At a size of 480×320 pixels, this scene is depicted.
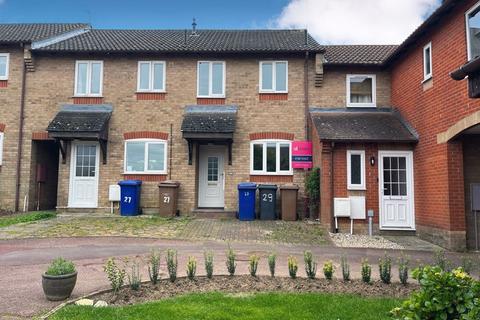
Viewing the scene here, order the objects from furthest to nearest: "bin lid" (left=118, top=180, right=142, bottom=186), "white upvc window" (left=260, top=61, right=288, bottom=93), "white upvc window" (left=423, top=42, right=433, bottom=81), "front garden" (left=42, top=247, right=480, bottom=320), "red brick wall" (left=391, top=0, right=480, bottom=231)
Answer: "white upvc window" (left=260, top=61, right=288, bottom=93) < "bin lid" (left=118, top=180, right=142, bottom=186) < "white upvc window" (left=423, top=42, right=433, bottom=81) < "red brick wall" (left=391, top=0, right=480, bottom=231) < "front garden" (left=42, top=247, right=480, bottom=320)

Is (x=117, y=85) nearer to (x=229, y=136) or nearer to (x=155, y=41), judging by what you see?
(x=155, y=41)

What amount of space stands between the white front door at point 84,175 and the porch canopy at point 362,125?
8.94m

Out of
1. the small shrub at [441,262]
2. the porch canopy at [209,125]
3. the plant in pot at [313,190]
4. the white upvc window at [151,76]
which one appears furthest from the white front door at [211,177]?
the small shrub at [441,262]

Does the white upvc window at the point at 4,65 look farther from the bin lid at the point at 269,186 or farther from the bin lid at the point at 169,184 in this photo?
the bin lid at the point at 269,186

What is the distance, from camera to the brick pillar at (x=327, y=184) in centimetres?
1185

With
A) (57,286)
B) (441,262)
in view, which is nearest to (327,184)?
(441,262)

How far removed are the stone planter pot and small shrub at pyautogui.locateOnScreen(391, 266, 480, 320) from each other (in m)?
4.22

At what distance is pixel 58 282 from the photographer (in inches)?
198

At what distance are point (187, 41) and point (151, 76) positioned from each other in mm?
2593

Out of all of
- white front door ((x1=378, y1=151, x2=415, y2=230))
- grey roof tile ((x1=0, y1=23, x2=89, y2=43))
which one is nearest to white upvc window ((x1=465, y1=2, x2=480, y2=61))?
white front door ((x1=378, y1=151, x2=415, y2=230))

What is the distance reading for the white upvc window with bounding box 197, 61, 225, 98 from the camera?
15125mm

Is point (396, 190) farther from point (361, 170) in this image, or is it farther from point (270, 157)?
point (270, 157)

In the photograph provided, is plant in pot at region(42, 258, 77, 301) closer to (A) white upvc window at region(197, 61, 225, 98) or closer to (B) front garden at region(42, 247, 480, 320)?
(B) front garden at region(42, 247, 480, 320)

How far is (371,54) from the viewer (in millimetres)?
15453
